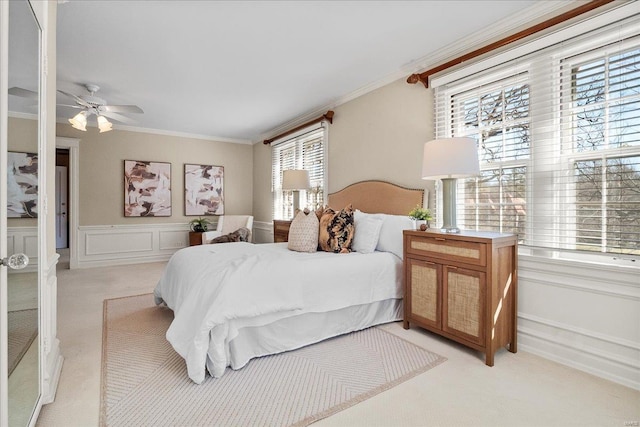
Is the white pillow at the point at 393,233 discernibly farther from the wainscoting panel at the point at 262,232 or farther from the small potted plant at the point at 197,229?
the small potted plant at the point at 197,229

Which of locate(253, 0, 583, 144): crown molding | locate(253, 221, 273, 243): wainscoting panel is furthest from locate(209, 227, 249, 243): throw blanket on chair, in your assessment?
locate(253, 0, 583, 144): crown molding

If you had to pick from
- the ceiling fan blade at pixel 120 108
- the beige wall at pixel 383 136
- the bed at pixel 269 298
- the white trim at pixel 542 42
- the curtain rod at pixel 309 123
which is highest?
the curtain rod at pixel 309 123

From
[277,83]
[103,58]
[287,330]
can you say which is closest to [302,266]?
[287,330]

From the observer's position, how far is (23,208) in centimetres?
145

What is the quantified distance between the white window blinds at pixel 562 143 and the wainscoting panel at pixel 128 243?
17.4ft

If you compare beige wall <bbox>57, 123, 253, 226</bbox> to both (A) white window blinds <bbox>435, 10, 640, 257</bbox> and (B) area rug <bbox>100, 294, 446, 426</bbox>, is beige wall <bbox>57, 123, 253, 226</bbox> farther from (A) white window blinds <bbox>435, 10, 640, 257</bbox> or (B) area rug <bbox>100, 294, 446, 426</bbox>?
(A) white window blinds <bbox>435, 10, 640, 257</bbox>

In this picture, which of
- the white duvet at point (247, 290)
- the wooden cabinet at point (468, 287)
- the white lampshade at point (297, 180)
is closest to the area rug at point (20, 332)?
the white duvet at point (247, 290)

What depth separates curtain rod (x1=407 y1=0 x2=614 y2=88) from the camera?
2109mm

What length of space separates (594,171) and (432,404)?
5.97ft

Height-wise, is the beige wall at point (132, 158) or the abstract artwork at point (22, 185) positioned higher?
the beige wall at point (132, 158)

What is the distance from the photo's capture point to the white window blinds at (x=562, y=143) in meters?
2.03

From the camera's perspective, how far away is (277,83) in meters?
3.85

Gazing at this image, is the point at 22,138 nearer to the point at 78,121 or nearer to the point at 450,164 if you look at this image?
the point at 450,164

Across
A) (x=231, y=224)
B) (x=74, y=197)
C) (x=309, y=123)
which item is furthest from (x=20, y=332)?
(x=74, y=197)
